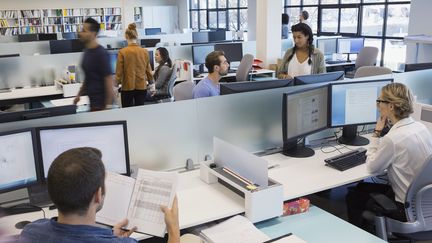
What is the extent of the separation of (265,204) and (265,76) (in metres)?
4.54

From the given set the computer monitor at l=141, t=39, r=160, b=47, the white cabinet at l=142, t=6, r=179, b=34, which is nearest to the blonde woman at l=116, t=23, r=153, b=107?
the computer monitor at l=141, t=39, r=160, b=47

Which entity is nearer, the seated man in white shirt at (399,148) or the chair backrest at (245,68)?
the seated man in white shirt at (399,148)

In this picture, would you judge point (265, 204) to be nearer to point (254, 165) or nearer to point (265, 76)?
point (254, 165)

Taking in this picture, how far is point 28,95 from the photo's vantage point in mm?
5074

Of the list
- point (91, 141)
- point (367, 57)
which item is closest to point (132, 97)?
point (91, 141)

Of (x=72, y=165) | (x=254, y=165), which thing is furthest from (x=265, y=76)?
(x=72, y=165)

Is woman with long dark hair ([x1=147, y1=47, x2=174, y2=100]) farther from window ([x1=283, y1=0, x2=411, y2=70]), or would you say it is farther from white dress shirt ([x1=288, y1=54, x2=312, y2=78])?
window ([x1=283, y1=0, x2=411, y2=70])

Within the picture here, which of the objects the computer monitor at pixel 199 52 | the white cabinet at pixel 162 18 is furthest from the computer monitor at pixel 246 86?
the white cabinet at pixel 162 18

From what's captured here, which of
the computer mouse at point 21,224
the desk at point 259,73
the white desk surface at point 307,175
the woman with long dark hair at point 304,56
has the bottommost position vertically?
the computer mouse at point 21,224

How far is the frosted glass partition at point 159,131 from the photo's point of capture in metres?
2.43

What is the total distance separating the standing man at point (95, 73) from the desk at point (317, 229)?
2.26m

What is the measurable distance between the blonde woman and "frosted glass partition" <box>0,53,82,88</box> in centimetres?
69

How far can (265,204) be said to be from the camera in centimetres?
208

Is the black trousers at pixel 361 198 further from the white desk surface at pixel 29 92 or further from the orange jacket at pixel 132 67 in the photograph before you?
the white desk surface at pixel 29 92
